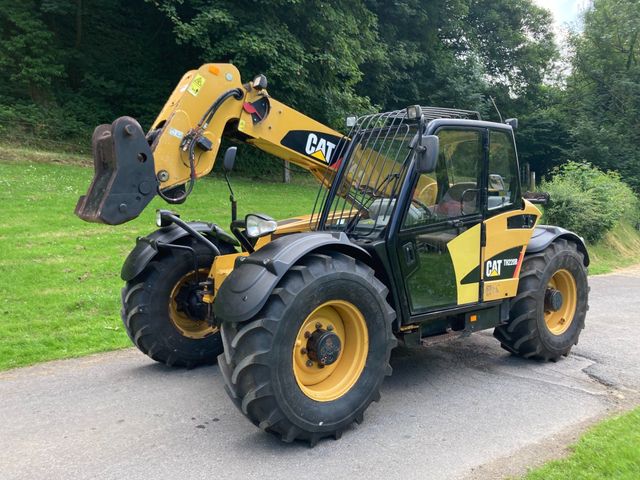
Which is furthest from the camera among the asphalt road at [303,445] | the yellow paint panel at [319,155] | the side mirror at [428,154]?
the yellow paint panel at [319,155]

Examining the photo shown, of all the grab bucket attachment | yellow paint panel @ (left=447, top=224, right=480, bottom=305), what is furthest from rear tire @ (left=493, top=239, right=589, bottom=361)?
the grab bucket attachment

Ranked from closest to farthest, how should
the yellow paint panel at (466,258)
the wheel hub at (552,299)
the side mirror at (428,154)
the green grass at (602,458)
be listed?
the green grass at (602,458), the side mirror at (428,154), the yellow paint panel at (466,258), the wheel hub at (552,299)

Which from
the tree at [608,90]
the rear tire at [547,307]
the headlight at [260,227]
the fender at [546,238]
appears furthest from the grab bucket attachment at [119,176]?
the tree at [608,90]

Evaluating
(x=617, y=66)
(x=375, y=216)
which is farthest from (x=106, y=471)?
(x=617, y=66)

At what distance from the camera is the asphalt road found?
3.47 meters

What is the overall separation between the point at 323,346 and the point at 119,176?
185 cm

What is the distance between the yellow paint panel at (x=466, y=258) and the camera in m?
4.71

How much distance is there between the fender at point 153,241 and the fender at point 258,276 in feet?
4.70

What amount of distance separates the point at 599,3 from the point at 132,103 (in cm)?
2378

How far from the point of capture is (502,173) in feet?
16.9

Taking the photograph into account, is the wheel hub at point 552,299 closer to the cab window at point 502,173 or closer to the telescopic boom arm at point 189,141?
the cab window at point 502,173

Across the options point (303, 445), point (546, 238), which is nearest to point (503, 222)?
point (546, 238)

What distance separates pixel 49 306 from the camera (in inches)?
269

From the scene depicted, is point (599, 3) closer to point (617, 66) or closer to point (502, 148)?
point (617, 66)
